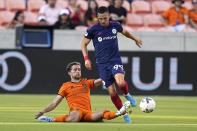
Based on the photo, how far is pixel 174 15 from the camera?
19.3 meters

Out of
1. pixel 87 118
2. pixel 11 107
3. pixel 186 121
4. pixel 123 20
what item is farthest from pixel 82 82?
pixel 123 20

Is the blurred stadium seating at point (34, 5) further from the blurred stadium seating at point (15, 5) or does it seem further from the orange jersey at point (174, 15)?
the orange jersey at point (174, 15)

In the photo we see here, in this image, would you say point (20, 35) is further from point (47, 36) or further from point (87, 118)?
point (87, 118)

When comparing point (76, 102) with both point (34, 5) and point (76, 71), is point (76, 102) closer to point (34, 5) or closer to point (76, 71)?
point (76, 71)

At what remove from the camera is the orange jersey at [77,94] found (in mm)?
10281

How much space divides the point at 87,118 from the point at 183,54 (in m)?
9.04

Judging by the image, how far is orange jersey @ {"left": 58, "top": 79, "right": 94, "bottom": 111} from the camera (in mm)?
10281

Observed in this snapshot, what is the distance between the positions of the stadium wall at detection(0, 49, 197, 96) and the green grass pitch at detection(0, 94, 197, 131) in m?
0.48

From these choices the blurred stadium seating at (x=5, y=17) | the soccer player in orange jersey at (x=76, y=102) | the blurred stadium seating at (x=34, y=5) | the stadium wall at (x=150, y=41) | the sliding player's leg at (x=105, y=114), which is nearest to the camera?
the sliding player's leg at (x=105, y=114)

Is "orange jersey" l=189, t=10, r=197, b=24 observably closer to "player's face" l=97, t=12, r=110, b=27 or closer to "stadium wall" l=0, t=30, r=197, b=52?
"stadium wall" l=0, t=30, r=197, b=52

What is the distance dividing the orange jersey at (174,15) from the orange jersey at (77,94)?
938 cm

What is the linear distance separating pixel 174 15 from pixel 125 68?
2.43 meters

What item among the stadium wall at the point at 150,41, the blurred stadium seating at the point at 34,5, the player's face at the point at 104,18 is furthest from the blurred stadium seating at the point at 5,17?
the player's face at the point at 104,18

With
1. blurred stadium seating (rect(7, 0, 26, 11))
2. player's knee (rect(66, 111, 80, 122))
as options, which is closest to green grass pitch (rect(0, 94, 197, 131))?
player's knee (rect(66, 111, 80, 122))
